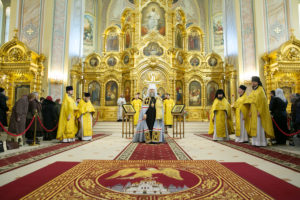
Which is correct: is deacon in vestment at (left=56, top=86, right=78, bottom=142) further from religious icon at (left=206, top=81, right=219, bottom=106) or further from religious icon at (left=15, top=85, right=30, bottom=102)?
religious icon at (left=206, top=81, right=219, bottom=106)

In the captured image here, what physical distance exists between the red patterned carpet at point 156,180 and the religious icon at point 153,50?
39.9ft

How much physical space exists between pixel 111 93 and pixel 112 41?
5.10 m

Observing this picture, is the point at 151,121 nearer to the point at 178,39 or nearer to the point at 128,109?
the point at 128,109

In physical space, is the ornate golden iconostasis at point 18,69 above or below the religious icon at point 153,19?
below

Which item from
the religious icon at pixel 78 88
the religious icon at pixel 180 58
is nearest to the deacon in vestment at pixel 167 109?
the religious icon at pixel 180 58

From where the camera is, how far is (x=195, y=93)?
14.5 meters

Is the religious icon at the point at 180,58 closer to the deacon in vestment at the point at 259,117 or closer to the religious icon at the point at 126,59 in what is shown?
the religious icon at the point at 126,59

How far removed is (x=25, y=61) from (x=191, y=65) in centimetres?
1062

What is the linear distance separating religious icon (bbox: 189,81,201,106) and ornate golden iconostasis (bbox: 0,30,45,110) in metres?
9.63

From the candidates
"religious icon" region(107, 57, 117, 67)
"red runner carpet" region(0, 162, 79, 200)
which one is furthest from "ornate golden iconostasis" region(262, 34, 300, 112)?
"red runner carpet" region(0, 162, 79, 200)

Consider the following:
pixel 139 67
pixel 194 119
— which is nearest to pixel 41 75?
pixel 139 67

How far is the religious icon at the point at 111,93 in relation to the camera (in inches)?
572

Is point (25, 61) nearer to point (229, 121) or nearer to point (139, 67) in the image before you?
point (139, 67)

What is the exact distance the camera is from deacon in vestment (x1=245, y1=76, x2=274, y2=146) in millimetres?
4980
